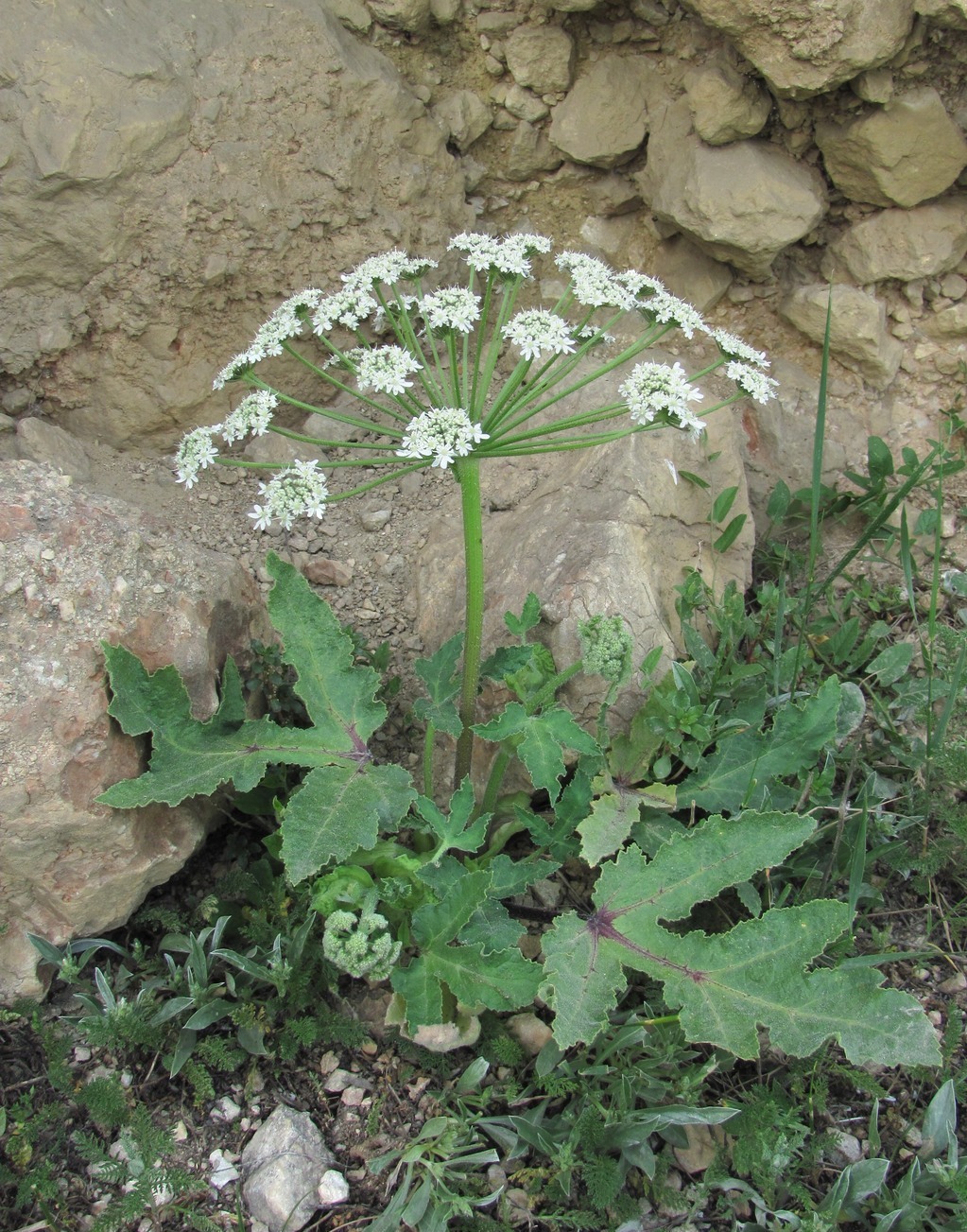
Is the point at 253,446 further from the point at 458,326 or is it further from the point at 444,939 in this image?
the point at 444,939

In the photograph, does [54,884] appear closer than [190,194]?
Yes

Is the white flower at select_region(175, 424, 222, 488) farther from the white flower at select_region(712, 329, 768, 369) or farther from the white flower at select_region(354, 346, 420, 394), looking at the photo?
the white flower at select_region(712, 329, 768, 369)

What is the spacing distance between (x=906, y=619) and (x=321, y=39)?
3482mm

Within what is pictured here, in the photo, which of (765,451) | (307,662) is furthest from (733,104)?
(307,662)

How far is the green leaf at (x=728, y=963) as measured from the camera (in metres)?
2.66

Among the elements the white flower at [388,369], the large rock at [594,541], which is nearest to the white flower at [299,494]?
the white flower at [388,369]

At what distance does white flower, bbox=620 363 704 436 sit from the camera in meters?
3.07

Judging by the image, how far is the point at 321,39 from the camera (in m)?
4.33

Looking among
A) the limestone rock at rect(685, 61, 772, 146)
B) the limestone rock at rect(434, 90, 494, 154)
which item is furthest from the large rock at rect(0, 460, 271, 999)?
the limestone rock at rect(685, 61, 772, 146)

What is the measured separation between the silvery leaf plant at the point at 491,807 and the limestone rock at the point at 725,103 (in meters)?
1.46

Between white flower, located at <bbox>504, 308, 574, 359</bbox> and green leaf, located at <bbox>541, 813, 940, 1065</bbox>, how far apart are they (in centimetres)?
151

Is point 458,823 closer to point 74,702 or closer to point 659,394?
point 74,702

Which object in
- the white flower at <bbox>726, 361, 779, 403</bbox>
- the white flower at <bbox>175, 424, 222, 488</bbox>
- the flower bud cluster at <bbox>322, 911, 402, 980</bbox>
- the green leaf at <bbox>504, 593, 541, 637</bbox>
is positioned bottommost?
the flower bud cluster at <bbox>322, 911, 402, 980</bbox>

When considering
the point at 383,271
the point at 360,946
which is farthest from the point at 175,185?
the point at 360,946
